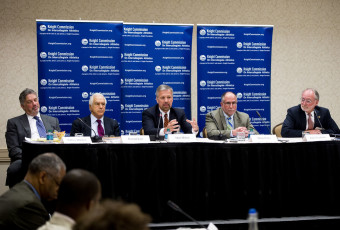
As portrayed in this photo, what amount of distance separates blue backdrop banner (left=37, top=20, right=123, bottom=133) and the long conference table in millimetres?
2027

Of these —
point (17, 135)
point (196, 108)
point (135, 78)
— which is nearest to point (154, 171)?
point (17, 135)

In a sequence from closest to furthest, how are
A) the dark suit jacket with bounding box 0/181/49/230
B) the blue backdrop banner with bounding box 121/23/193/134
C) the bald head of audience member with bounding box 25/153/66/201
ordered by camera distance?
the dark suit jacket with bounding box 0/181/49/230 < the bald head of audience member with bounding box 25/153/66/201 < the blue backdrop banner with bounding box 121/23/193/134

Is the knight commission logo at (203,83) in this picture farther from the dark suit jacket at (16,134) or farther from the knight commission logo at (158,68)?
the dark suit jacket at (16,134)

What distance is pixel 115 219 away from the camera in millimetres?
1147

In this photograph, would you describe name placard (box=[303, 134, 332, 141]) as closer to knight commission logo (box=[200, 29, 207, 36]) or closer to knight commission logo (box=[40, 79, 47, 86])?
knight commission logo (box=[200, 29, 207, 36])

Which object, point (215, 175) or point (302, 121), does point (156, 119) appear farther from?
point (302, 121)

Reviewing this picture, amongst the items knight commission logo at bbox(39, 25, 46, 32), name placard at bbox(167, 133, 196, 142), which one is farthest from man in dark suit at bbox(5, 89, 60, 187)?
name placard at bbox(167, 133, 196, 142)

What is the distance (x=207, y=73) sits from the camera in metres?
6.34

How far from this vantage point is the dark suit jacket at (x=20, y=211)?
2430mm

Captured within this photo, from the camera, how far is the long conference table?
4027 mm

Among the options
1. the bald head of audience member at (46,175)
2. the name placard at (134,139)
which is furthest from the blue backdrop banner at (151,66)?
the bald head of audience member at (46,175)

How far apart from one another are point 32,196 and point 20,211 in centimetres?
12

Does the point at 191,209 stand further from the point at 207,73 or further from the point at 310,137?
the point at 207,73

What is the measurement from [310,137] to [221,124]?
1.32 meters
